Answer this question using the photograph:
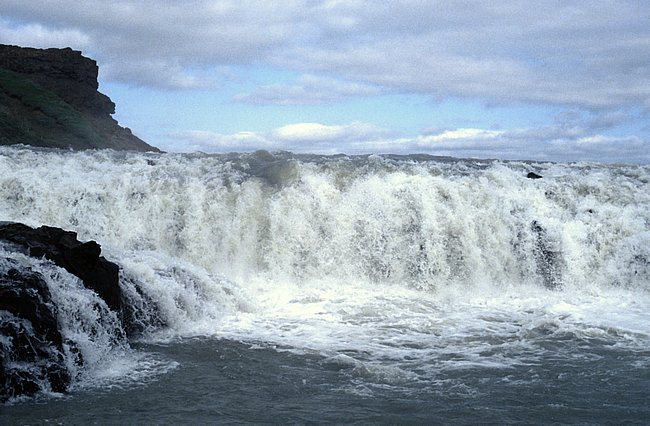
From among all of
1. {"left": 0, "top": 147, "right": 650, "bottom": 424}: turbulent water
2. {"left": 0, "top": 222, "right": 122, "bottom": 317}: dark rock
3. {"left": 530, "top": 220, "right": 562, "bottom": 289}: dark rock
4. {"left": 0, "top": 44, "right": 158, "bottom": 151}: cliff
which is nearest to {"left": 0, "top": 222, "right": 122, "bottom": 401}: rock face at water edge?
{"left": 0, "top": 147, "right": 650, "bottom": 424}: turbulent water

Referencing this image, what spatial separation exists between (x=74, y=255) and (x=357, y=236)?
22.6 ft

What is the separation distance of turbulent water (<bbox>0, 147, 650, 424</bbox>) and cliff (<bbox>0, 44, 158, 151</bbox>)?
24002mm

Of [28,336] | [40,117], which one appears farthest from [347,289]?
[40,117]

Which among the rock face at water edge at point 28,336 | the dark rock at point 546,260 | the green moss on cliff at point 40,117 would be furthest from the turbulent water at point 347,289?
the green moss on cliff at point 40,117

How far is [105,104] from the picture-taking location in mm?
50406

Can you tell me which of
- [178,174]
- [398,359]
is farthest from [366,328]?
[178,174]

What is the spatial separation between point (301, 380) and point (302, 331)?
8.05 ft

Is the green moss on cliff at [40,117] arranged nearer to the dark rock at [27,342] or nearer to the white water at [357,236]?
the white water at [357,236]

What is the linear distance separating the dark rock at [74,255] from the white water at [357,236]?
1.45 metres

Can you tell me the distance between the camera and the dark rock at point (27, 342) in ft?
23.1

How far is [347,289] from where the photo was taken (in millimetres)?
13547

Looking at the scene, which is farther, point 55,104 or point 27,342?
point 55,104

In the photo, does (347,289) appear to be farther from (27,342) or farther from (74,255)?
(27,342)

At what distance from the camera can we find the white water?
39.2ft
